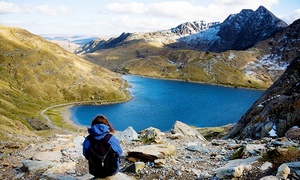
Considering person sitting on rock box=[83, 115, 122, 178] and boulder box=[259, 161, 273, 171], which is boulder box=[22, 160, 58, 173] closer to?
person sitting on rock box=[83, 115, 122, 178]

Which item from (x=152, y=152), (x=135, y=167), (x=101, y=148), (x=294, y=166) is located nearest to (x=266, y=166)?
(x=294, y=166)

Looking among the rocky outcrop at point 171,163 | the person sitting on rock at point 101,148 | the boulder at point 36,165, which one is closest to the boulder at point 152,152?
the rocky outcrop at point 171,163

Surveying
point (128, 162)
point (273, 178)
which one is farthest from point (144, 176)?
point (273, 178)

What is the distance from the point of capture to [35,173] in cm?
2123

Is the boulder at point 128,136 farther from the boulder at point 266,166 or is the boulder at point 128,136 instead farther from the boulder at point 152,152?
the boulder at point 266,166

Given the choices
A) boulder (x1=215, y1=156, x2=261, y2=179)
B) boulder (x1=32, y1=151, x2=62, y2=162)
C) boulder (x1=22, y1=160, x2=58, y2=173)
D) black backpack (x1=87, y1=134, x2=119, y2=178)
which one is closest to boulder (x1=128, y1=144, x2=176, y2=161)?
boulder (x1=215, y1=156, x2=261, y2=179)

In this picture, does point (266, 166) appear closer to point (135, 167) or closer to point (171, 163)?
point (171, 163)

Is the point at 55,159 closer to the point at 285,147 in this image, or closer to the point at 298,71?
the point at 285,147

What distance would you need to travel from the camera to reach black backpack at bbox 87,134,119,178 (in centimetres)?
1196

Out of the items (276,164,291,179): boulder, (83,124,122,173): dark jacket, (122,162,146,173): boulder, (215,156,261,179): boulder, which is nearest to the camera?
(83,124,122,173): dark jacket

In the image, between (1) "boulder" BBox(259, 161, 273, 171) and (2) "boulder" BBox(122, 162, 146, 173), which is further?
(2) "boulder" BBox(122, 162, 146, 173)

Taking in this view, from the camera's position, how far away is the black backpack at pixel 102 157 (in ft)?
39.2

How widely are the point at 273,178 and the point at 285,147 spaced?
4530mm

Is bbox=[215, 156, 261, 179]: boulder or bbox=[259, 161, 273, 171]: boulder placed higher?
bbox=[259, 161, 273, 171]: boulder
